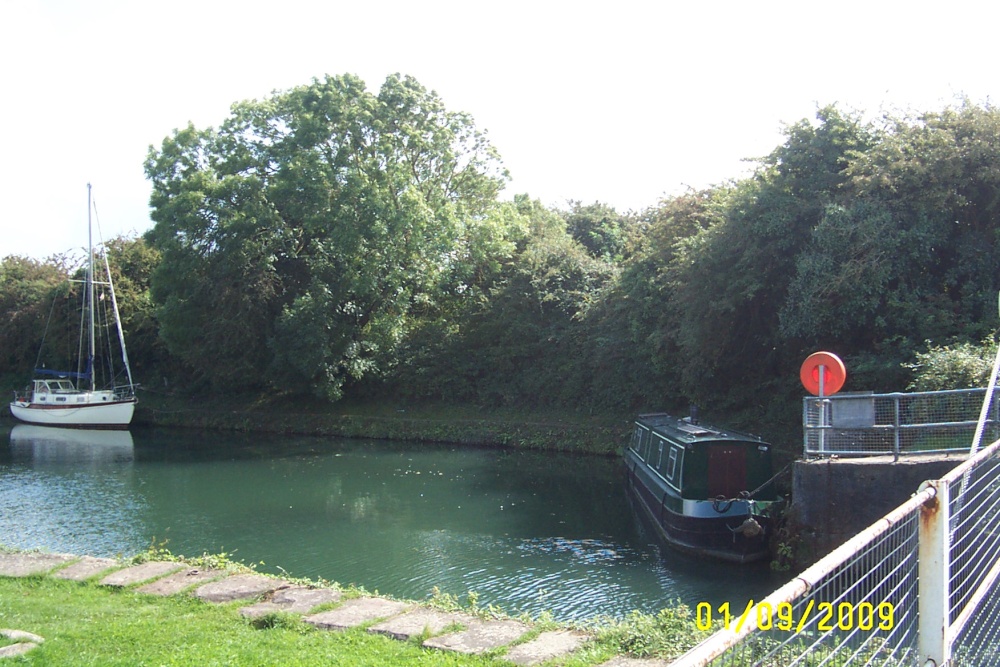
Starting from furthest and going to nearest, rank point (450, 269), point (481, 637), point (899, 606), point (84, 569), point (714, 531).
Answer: point (450, 269)
point (714, 531)
point (84, 569)
point (481, 637)
point (899, 606)

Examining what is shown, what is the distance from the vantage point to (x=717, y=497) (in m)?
13.7

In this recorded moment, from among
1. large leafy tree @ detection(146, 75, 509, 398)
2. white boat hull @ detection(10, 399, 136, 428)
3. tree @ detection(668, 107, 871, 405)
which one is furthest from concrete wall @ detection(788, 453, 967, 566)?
white boat hull @ detection(10, 399, 136, 428)

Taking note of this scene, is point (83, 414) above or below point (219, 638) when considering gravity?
below

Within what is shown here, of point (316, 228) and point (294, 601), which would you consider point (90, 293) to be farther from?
point (294, 601)

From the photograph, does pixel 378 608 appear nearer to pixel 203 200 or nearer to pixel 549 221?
pixel 203 200

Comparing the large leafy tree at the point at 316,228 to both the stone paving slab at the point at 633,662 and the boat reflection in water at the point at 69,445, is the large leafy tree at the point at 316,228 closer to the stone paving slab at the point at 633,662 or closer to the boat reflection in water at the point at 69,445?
the boat reflection in water at the point at 69,445

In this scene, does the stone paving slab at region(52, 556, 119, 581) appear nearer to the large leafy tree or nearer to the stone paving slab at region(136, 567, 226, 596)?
the stone paving slab at region(136, 567, 226, 596)

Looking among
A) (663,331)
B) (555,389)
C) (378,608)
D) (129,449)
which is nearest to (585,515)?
(663,331)

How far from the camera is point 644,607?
11289 millimetres

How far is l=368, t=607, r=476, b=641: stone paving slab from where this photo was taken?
6.61 m

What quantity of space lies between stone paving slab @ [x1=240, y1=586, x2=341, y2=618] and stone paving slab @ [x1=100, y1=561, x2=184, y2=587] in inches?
63.0

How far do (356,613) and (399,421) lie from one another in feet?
79.3

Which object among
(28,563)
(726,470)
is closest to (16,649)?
(28,563)

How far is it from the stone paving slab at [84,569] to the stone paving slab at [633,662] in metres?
5.65
